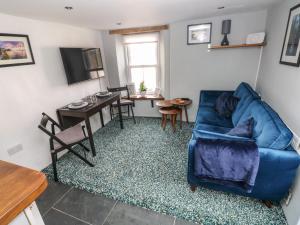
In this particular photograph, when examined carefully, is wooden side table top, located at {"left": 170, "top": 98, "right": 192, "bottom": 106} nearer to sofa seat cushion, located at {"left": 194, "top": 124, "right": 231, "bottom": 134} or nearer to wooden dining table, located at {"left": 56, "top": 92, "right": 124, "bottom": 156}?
sofa seat cushion, located at {"left": 194, "top": 124, "right": 231, "bottom": 134}

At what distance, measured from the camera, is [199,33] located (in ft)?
9.84

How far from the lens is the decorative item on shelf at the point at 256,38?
8.45 ft

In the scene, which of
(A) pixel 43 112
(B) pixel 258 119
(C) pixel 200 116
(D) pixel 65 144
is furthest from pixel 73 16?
(B) pixel 258 119

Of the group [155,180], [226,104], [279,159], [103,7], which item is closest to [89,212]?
[155,180]

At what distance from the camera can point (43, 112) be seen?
2.36 m

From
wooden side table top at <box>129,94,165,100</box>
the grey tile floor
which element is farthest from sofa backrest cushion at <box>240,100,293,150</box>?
wooden side table top at <box>129,94,165,100</box>

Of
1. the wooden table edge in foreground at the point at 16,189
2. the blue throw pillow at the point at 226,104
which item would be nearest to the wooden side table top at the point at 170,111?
the blue throw pillow at the point at 226,104

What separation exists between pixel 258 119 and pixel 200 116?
0.97 metres

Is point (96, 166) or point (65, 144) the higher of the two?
point (65, 144)

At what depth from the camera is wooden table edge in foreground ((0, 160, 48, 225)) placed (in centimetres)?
58

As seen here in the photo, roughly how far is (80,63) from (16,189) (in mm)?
2615

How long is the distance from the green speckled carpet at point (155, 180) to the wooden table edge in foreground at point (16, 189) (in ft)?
4.21

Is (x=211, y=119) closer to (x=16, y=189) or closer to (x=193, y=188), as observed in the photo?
(x=193, y=188)

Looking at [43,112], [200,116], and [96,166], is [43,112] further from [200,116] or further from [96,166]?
[200,116]
